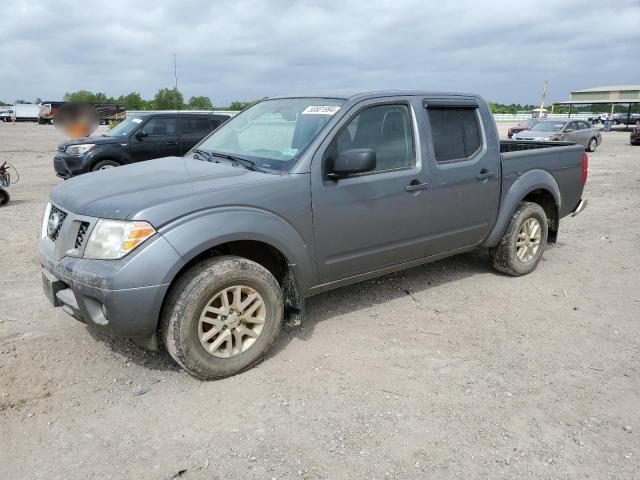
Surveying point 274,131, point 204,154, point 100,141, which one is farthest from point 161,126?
point 274,131

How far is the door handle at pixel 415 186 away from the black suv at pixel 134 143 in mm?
6950

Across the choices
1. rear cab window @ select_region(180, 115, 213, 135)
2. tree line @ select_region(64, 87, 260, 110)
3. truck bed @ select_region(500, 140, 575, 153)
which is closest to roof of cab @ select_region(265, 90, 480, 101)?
truck bed @ select_region(500, 140, 575, 153)

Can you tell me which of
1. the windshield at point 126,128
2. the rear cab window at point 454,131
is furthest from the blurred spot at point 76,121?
the rear cab window at point 454,131

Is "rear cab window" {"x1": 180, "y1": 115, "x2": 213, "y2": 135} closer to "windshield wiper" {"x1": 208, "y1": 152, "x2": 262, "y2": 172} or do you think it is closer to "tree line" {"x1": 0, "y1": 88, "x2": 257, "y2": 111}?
"windshield wiper" {"x1": 208, "y1": 152, "x2": 262, "y2": 172}

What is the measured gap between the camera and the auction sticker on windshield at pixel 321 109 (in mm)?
3906

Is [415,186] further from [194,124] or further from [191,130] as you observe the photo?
[194,124]

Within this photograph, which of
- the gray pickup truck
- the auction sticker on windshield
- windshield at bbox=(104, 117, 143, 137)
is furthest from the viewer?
windshield at bbox=(104, 117, 143, 137)

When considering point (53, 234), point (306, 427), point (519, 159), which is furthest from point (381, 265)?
point (53, 234)

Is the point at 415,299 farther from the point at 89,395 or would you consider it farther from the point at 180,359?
the point at 89,395

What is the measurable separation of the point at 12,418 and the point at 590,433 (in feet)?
10.6

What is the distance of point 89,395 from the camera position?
128 inches

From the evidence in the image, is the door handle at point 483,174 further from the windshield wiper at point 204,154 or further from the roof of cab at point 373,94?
the windshield wiper at point 204,154

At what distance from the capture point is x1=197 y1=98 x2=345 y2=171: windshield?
12.5 feet

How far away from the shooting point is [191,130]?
11992 mm
